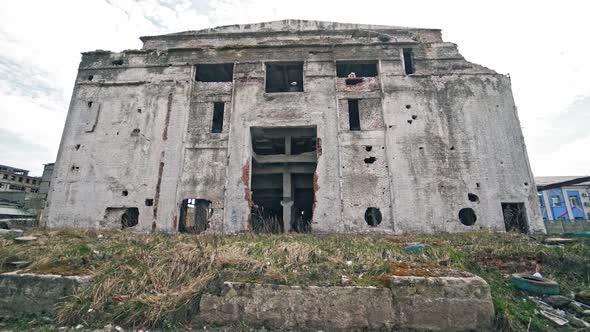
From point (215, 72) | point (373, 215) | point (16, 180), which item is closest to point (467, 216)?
point (373, 215)

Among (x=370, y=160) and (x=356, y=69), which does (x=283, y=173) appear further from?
(x=356, y=69)

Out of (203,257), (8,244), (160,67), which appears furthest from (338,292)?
(160,67)

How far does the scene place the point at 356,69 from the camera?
48.3 feet

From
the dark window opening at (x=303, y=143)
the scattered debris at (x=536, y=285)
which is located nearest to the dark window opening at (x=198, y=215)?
the dark window opening at (x=303, y=143)

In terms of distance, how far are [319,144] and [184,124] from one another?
646 centimetres

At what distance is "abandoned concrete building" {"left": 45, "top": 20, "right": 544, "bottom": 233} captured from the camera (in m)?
12.1

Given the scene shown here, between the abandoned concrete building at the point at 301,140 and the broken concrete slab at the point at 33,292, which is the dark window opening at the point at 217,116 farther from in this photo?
the broken concrete slab at the point at 33,292

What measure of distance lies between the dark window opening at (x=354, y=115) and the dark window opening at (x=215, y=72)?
646cm

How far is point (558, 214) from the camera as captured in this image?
30375 mm

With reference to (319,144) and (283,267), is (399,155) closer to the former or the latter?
(319,144)

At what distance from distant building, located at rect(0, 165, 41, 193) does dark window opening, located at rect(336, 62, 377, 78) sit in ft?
137

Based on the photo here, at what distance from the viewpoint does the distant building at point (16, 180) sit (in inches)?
1346

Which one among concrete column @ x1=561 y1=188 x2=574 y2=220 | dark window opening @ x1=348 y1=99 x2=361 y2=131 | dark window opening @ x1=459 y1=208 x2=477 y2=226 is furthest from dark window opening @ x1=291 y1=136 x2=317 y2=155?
concrete column @ x1=561 y1=188 x2=574 y2=220

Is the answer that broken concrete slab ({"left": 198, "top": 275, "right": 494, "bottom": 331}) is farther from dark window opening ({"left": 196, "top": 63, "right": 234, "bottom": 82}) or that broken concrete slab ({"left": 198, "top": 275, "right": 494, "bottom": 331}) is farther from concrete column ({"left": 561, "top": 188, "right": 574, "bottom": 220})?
concrete column ({"left": 561, "top": 188, "right": 574, "bottom": 220})
